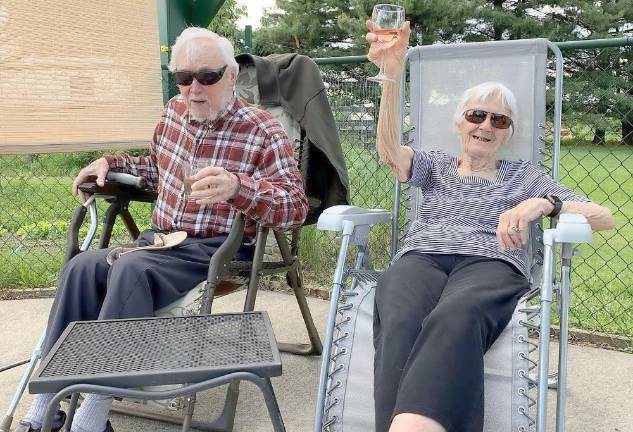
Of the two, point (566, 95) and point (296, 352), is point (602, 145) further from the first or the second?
point (296, 352)

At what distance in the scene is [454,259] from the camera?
7.95 ft

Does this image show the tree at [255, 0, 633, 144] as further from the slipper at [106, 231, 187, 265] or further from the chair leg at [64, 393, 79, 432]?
the chair leg at [64, 393, 79, 432]

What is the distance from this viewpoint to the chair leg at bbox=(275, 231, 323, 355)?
9.71ft

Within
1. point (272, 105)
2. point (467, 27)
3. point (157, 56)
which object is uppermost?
point (467, 27)

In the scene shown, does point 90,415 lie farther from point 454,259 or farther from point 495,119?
point 495,119

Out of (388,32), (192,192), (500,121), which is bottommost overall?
(192,192)

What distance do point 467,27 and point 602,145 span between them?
42.3ft

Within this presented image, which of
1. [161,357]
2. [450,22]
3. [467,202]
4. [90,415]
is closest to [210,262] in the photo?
[90,415]

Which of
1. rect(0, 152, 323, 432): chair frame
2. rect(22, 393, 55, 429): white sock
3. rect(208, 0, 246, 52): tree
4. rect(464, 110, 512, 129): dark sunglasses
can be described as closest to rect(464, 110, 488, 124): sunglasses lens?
rect(464, 110, 512, 129): dark sunglasses

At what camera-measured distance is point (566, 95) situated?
4957 millimetres

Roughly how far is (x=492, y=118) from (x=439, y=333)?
1.08 meters

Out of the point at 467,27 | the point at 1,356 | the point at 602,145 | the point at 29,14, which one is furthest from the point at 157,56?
the point at 467,27

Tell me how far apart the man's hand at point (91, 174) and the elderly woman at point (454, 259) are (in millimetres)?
1180

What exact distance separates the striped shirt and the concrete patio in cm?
72
